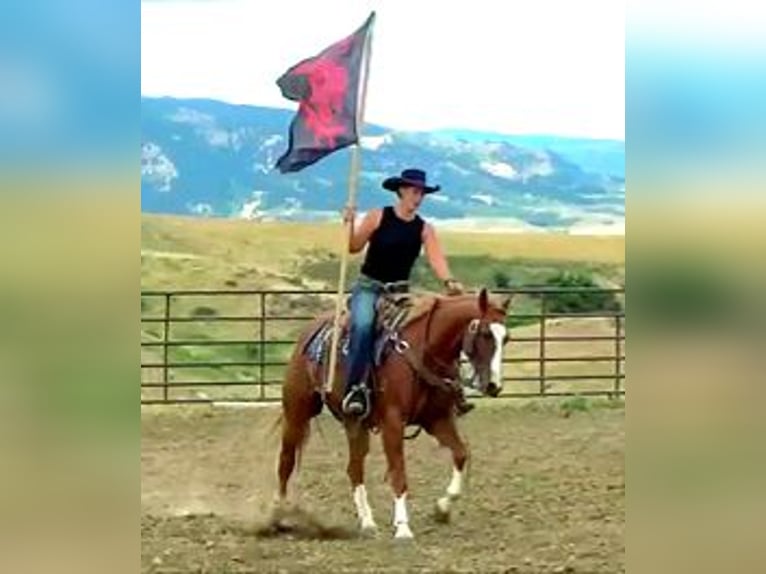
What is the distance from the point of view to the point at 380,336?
5.16 m

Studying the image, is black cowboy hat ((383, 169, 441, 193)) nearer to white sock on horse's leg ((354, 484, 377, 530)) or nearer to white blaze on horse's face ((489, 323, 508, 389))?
white blaze on horse's face ((489, 323, 508, 389))

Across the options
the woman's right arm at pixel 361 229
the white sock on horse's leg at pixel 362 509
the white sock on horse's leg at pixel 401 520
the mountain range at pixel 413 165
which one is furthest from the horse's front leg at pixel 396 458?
the mountain range at pixel 413 165

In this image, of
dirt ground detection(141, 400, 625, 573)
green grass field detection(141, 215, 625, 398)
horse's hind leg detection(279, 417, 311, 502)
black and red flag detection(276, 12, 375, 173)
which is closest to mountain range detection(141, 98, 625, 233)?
green grass field detection(141, 215, 625, 398)

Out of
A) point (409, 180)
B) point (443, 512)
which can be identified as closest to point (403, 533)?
point (443, 512)

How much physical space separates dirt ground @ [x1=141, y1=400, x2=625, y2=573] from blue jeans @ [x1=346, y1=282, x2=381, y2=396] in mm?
625

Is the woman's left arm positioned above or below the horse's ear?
above

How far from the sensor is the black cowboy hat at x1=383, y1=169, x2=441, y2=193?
500 cm

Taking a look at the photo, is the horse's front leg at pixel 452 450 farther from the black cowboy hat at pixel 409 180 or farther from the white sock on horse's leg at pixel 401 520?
the black cowboy hat at pixel 409 180

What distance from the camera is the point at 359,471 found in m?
5.39
